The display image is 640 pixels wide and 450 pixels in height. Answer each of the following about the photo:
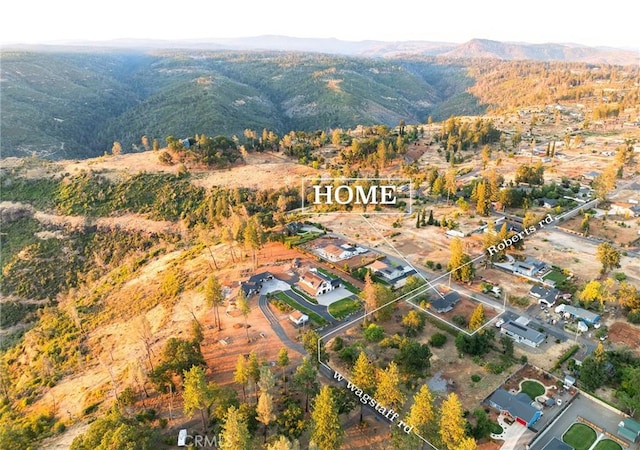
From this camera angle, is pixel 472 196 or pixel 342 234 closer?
pixel 342 234

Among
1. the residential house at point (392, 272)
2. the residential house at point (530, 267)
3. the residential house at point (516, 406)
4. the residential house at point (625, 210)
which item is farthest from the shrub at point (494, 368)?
the residential house at point (625, 210)

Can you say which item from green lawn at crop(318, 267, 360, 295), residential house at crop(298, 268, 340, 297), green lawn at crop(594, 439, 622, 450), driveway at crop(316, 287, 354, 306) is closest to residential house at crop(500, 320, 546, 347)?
green lawn at crop(594, 439, 622, 450)

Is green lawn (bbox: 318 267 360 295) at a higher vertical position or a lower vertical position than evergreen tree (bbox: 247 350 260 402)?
lower

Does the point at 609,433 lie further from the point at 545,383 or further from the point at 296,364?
the point at 296,364

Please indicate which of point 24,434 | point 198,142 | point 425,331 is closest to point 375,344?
point 425,331

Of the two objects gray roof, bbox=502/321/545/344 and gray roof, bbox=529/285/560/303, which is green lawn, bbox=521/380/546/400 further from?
gray roof, bbox=529/285/560/303

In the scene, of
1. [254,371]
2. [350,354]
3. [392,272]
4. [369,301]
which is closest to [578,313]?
[392,272]
